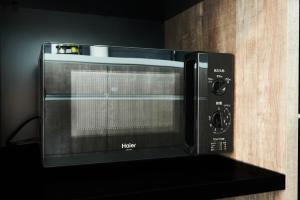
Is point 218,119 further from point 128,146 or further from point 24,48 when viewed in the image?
point 24,48

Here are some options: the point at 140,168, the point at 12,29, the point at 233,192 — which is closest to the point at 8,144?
the point at 12,29

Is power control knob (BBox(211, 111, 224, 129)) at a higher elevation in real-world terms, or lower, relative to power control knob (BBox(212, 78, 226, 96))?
lower

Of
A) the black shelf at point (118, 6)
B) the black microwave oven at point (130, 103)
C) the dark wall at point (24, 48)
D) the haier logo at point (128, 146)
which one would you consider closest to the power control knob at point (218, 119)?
the black microwave oven at point (130, 103)

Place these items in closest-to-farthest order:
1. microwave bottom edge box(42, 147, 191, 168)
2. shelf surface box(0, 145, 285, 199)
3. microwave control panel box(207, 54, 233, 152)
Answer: shelf surface box(0, 145, 285, 199) < microwave bottom edge box(42, 147, 191, 168) < microwave control panel box(207, 54, 233, 152)

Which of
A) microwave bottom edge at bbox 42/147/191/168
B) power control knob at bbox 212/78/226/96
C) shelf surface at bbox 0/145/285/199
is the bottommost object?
shelf surface at bbox 0/145/285/199

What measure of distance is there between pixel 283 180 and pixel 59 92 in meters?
0.49

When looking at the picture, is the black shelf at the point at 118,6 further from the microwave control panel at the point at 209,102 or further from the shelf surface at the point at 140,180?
the shelf surface at the point at 140,180

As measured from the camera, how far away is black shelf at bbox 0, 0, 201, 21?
1.02 m

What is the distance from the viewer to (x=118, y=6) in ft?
3.61

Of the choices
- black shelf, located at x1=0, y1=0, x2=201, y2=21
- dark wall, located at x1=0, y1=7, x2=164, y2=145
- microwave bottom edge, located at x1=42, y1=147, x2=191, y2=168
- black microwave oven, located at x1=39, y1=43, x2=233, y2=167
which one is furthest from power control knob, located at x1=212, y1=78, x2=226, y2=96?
dark wall, located at x1=0, y1=7, x2=164, y2=145

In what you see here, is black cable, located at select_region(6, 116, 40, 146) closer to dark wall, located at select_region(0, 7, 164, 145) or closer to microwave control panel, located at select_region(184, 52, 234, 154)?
dark wall, located at select_region(0, 7, 164, 145)

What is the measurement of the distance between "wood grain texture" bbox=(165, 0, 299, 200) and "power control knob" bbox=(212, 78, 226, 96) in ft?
0.13

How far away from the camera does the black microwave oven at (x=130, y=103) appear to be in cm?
67

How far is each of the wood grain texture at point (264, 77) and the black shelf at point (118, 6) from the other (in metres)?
0.21
